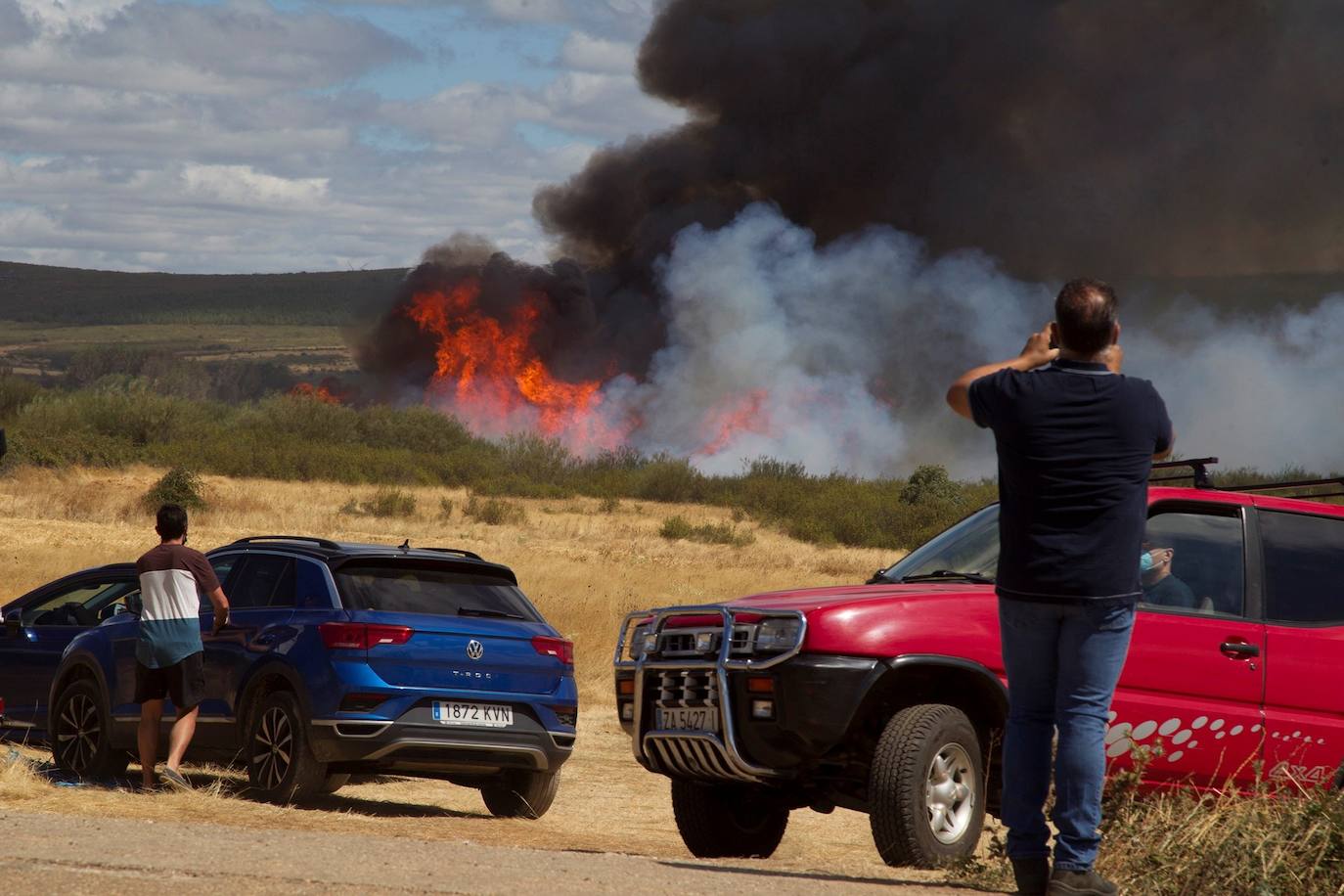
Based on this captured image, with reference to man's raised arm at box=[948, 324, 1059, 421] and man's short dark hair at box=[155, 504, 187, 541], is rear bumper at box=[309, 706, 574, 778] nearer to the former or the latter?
man's short dark hair at box=[155, 504, 187, 541]

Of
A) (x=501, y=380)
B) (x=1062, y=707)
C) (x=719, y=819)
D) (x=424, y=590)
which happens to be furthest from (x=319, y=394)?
(x=1062, y=707)

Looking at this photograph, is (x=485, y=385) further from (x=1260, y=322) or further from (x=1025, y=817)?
(x=1025, y=817)

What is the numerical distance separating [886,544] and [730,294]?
1710 cm

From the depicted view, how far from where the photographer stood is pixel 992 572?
8.37m

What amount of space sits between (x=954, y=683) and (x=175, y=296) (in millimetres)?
174289

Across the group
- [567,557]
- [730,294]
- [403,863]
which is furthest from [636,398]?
[403,863]

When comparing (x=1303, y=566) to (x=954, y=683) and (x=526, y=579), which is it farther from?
(x=526, y=579)

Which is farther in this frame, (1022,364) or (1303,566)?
(1303,566)

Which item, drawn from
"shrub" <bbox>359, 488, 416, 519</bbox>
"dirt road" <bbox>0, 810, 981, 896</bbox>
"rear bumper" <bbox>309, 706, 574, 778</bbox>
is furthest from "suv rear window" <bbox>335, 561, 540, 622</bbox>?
"shrub" <bbox>359, 488, 416, 519</bbox>

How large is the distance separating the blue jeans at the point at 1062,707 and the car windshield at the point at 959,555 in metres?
2.12

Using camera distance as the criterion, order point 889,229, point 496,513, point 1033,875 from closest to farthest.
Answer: point 1033,875, point 496,513, point 889,229

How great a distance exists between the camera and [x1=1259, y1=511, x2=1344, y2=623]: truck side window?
8297 mm

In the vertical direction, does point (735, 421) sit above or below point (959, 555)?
above

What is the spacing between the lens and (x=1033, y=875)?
6.27 m
